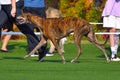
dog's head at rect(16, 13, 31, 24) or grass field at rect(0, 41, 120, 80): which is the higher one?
dog's head at rect(16, 13, 31, 24)

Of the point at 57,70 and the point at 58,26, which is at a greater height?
the point at 58,26

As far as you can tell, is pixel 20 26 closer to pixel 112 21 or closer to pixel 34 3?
pixel 34 3

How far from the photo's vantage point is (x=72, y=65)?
12414 mm

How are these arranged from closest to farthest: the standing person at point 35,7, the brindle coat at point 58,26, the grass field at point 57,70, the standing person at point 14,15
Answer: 1. the grass field at point 57,70
2. the standing person at point 14,15
3. the brindle coat at point 58,26
4. the standing person at point 35,7

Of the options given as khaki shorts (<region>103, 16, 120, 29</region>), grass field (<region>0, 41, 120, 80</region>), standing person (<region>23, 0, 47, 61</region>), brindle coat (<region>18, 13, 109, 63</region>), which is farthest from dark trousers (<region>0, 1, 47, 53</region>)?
khaki shorts (<region>103, 16, 120, 29</region>)

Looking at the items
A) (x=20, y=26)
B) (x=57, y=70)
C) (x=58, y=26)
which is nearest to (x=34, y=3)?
(x=20, y=26)

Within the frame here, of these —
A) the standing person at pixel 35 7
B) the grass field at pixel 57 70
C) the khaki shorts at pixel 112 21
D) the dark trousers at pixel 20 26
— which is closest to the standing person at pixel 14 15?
the dark trousers at pixel 20 26

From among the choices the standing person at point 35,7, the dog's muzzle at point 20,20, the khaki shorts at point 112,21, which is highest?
the dog's muzzle at point 20,20

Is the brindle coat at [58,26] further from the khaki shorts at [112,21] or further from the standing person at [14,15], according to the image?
the khaki shorts at [112,21]

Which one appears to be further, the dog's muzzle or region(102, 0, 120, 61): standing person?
region(102, 0, 120, 61): standing person

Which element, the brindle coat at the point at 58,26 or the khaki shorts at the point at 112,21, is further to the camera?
the khaki shorts at the point at 112,21

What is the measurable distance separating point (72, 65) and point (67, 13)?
9.78 metres

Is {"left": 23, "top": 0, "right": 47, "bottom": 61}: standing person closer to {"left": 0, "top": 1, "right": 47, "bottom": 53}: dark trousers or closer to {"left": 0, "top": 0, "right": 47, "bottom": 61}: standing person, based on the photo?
{"left": 0, "top": 1, "right": 47, "bottom": 53}: dark trousers

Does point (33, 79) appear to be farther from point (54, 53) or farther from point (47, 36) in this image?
point (54, 53)
